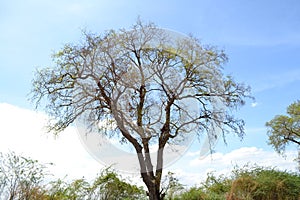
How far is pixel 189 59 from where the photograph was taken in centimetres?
1031

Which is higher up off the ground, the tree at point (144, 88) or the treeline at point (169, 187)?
the tree at point (144, 88)

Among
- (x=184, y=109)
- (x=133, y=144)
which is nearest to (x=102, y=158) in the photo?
(x=133, y=144)

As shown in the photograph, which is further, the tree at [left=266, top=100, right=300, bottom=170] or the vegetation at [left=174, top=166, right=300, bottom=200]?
the tree at [left=266, top=100, right=300, bottom=170]

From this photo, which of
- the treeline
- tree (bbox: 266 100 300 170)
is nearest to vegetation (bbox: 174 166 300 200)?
the treeline

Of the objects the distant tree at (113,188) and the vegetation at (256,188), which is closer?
the vegetation at (256,188)

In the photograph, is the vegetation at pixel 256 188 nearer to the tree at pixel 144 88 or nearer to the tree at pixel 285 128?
the tree at pixel 144 88

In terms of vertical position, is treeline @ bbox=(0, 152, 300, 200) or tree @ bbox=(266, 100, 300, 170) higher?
tree @ bbox=(266, 100, 300, 170)

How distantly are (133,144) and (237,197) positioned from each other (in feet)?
10.4

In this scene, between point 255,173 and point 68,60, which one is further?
point 68,60

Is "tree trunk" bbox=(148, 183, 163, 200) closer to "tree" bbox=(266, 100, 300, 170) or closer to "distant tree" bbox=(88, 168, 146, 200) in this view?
"distant tree" bbox=(88, 168, 146, 200)

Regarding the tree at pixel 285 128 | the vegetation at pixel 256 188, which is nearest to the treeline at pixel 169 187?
the vegetation at pixel 256 188

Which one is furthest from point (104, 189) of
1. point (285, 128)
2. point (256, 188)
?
point (285, 128)

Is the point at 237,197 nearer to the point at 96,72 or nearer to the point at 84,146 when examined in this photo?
the point at 84,146

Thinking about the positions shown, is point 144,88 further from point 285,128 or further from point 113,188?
point 285,128
